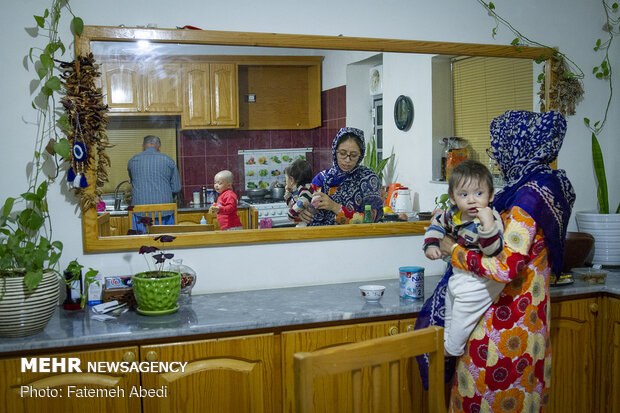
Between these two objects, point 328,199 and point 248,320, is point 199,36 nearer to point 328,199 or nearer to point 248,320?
point 328,199

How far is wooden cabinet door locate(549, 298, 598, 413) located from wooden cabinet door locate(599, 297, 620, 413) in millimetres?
38

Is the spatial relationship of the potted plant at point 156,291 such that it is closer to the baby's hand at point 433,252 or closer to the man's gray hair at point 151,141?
the man's gray hair at point 151,141

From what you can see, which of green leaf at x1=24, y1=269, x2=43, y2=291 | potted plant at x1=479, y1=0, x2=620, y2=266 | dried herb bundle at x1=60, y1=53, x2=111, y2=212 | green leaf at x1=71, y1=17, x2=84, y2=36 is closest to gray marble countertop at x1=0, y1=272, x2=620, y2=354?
green leaf at x1=24, y1=269, x2=43, y2=291

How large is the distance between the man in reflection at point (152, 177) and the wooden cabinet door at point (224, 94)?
24 centimetres

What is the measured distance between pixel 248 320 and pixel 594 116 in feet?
6.77

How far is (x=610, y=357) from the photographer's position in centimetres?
235

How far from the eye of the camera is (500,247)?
1.67 meters

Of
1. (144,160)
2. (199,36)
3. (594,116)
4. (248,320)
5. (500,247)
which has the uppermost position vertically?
(199,36)

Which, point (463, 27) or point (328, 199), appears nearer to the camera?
point (328, 199)

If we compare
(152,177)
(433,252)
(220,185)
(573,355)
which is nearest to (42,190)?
(152,177)

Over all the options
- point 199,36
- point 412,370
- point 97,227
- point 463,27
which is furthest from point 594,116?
point 97,227

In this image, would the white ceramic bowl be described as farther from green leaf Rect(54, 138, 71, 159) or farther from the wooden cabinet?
green leaf Rect(54, 138, 71, 159)

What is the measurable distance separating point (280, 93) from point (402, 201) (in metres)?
0.72

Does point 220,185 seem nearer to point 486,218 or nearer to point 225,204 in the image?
point 225,204
